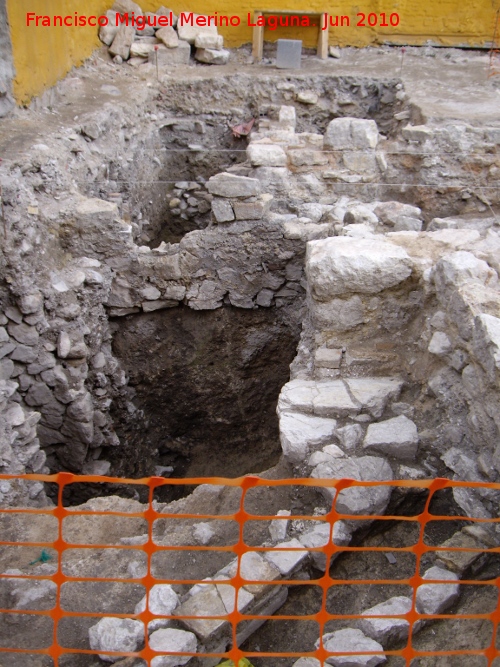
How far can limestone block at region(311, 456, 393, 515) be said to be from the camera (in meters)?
3.25

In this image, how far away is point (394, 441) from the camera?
3521mm

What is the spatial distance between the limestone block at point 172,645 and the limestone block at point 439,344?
2040 millimetres

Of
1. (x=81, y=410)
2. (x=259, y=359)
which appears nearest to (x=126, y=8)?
(x=259, y=359)

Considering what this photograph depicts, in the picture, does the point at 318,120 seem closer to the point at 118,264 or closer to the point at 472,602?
the point at 118,264

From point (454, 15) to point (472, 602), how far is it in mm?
10244

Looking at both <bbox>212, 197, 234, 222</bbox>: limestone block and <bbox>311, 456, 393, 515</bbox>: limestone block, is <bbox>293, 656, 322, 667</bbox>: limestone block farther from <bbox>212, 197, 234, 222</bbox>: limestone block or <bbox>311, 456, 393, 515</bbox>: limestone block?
<bbox>212, 197, 234, 222</bbox>: limestone block

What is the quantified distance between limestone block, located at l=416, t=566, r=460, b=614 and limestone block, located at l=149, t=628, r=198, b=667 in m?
1.03

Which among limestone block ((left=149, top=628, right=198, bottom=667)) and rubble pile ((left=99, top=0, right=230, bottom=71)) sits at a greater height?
rubble pile ((left=99, top=0, right=230, bottom=71))

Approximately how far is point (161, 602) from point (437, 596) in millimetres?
1259

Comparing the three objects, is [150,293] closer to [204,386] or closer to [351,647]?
[204,386]

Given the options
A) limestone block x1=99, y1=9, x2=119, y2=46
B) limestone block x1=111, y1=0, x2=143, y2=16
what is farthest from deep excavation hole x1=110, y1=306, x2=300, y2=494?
limestone block x1=111, y1=0, x2=143, y2=16

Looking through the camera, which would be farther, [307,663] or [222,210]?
[222,210]

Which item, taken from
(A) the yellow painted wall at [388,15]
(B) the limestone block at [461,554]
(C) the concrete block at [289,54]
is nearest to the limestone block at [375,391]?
(B) the limestone block at [461,554]

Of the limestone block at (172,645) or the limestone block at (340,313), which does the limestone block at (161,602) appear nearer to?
Result: the limestone block at (172,645)
